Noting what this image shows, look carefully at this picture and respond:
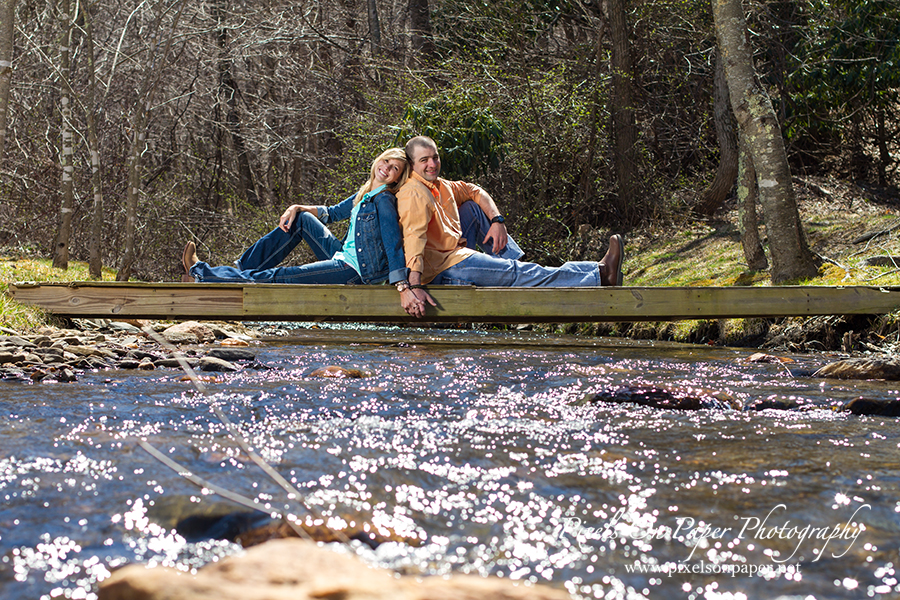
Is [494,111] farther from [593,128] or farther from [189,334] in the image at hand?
[189,334]

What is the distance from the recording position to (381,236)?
225 inches

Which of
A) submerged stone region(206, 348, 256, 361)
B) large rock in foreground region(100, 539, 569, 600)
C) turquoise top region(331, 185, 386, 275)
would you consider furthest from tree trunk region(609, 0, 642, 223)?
large rock in foreground region(100, 539, 569, 600)

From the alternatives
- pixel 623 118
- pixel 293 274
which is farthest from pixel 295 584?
pixel 623 118

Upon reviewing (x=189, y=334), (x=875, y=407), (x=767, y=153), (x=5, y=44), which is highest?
(x=5, y=44)

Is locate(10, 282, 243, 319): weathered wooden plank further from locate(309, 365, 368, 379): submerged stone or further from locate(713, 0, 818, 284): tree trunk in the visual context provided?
locate(713, 0, 818, 284): tree trunk

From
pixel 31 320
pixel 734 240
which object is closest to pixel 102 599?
pixel 31 320

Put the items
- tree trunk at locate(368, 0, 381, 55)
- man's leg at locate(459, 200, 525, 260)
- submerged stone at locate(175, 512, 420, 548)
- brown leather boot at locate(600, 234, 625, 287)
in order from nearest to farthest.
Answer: submerged stone at locate(175, 512, 420, 548) → brown leather boot at locate(600, 234, 625, 287) → man's leg at locate(459, 200, 525, 260) → tree trunk at locate(368, 0, 381, 55)

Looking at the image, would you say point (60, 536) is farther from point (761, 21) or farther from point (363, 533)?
point (761, 21)

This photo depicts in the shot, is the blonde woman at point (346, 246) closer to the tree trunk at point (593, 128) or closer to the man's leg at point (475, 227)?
the man's leg at point (475, 227)

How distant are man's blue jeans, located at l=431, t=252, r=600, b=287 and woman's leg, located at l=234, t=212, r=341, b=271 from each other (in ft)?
3.73

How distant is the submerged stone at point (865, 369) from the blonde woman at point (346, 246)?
2.90 m

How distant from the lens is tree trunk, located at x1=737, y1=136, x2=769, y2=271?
28.8 feet

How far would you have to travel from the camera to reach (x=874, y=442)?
301 centimetres

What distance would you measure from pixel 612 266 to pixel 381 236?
6.37ft
